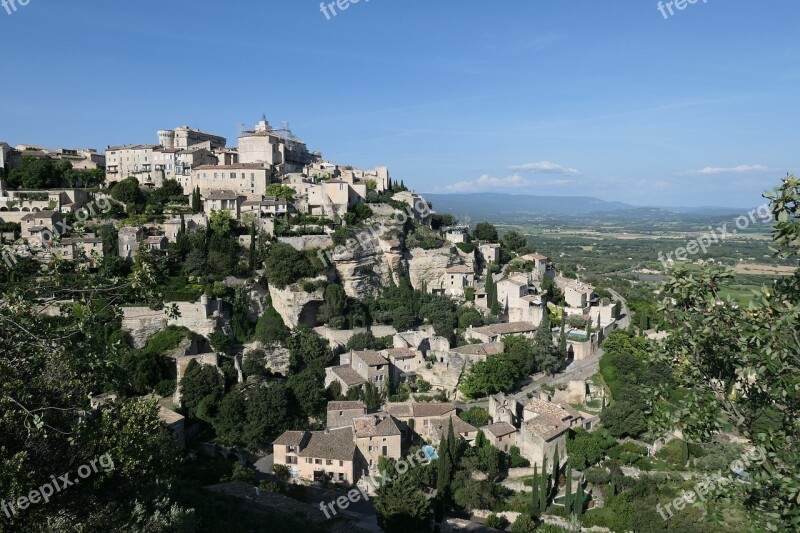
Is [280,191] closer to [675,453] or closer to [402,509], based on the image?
[402,509]

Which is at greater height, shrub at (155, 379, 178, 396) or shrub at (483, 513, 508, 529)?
shrub at (155, 379, 178, 396)

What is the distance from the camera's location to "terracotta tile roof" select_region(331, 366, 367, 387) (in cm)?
3119

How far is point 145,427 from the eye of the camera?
12.2 meters

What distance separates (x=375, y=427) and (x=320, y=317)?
11.7m

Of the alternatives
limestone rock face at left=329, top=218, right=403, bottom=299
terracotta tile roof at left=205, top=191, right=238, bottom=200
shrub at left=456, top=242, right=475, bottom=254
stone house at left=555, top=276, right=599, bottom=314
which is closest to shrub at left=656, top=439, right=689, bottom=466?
stone house at left=555, top=276, right=599, bottom=314

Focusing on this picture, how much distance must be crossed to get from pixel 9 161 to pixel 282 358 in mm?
36253

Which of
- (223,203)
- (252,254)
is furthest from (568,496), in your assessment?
(223,203)

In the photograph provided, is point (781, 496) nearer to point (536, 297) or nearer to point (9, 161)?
point (536, 297)

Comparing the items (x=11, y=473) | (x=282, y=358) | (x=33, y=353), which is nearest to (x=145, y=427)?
(x=11, y=473)

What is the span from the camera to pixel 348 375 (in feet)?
104

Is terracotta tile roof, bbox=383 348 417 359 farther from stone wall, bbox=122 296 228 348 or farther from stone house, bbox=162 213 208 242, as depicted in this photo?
stone house, bbox=162 213 208 242

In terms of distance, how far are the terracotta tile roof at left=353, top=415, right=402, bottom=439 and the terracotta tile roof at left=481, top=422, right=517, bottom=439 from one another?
4.62m

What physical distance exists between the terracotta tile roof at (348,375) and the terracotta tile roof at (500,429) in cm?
768

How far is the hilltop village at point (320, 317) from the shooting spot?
2742 centimetres
